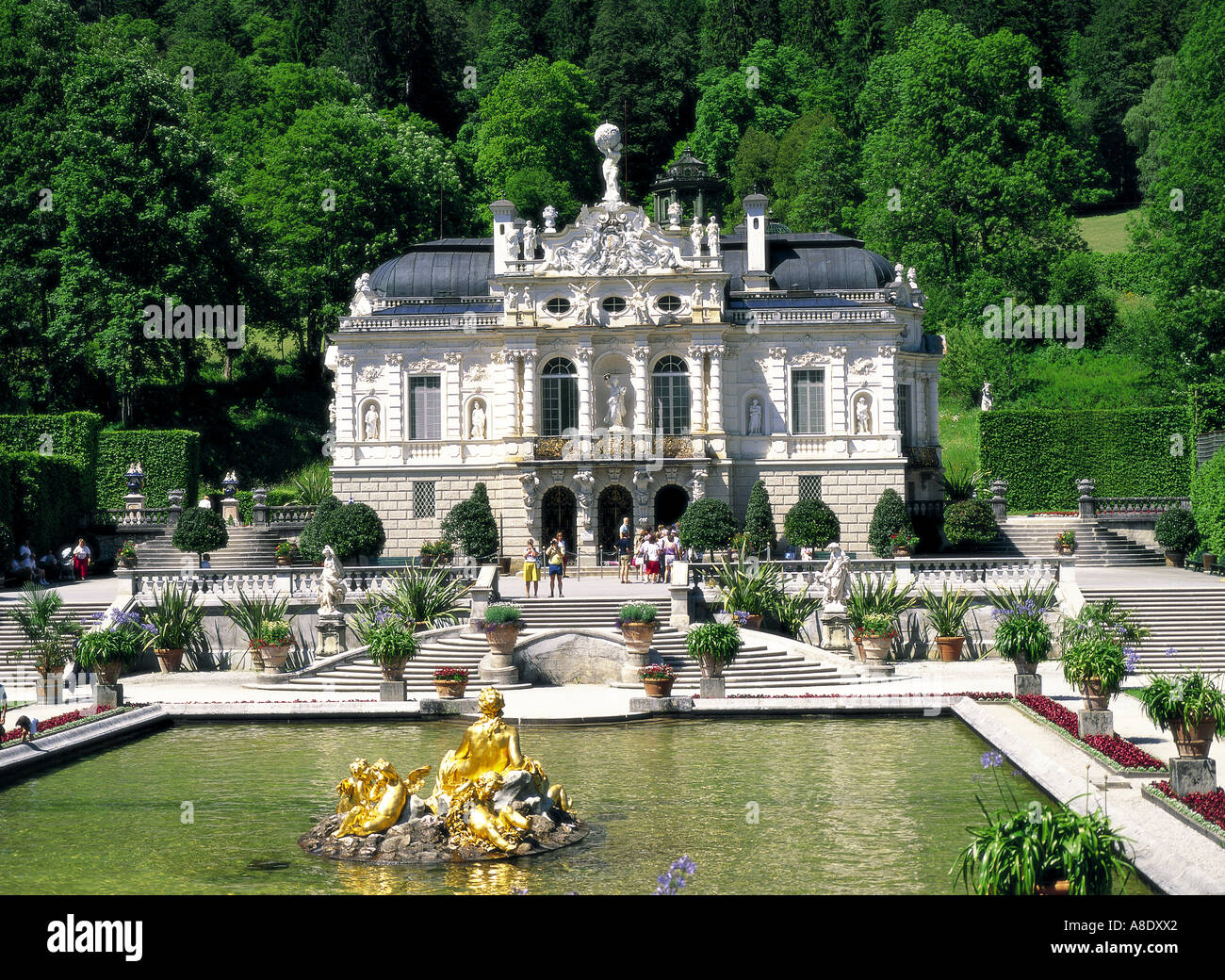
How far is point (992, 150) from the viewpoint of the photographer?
66125 millimetres

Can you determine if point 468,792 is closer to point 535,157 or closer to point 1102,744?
point 1102,744

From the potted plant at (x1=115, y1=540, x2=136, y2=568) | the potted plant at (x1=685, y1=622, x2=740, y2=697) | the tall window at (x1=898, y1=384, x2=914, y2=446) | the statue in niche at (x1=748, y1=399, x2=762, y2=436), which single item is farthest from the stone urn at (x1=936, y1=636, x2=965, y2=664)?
the potted plant at (x1=115, y1=540, x2=136, y2=568)

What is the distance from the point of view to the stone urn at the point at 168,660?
111ft

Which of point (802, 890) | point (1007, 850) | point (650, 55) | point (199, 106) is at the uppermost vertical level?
point (650, 55)

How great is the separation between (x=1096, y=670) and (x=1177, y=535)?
79.6 feet

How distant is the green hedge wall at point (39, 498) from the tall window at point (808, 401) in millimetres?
23391

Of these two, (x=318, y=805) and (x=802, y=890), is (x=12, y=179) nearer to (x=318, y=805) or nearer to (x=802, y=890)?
(x=318, y=805)

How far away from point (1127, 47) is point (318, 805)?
87.2m

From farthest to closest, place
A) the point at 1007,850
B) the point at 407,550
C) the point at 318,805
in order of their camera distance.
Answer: the point at 407,550 < the point at 318,805 < the point at 1007,850

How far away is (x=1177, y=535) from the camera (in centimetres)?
4494

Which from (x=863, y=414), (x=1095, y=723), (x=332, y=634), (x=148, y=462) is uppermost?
(x=863, y=414)

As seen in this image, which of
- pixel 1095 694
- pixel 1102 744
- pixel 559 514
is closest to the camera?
pixel 1102 744

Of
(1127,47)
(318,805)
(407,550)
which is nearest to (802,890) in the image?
(318,805)

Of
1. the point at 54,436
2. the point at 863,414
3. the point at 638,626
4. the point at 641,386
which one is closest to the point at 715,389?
the point at 641,386
